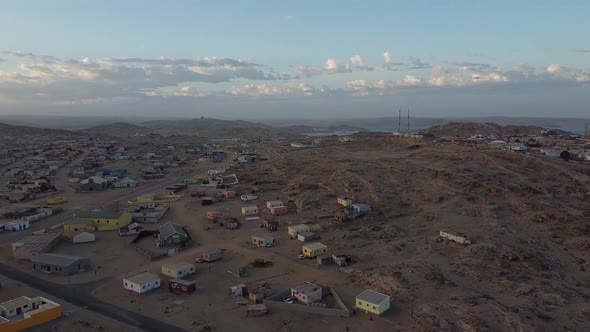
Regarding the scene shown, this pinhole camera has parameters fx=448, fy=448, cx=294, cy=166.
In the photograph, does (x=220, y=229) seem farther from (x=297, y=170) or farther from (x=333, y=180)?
(x=297, y=170)

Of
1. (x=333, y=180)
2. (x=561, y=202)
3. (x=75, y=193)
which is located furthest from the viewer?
(x=75, y=193)

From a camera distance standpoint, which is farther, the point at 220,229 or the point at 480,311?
the point at 220,229

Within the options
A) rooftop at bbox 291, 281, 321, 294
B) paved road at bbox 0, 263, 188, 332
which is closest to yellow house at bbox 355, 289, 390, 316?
rooftop at bbox 291, 281, 321, 294

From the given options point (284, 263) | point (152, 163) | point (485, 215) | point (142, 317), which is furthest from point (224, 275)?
point (152, 163)

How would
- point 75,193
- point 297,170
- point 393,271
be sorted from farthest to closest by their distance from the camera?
1. point 297,170
2. point 75,193
3. point 393,271

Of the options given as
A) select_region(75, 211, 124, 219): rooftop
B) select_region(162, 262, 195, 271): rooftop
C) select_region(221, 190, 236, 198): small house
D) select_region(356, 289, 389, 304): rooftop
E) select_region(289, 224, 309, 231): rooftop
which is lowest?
select_region(356, 289, 389, 304): rooftop

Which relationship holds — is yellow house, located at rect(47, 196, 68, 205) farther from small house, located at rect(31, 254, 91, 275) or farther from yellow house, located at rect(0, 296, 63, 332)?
yellow house, located at rect(0, 296, 63, 332)

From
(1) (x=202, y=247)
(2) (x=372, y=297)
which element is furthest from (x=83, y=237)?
(2) (x=372, y=297)

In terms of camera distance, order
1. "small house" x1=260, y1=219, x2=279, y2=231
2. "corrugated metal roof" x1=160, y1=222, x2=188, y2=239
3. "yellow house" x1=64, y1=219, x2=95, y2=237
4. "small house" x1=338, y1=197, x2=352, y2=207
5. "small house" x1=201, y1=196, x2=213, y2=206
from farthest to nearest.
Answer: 1. "small house" x1=201, y1=196, x2=213, y2=206
2. "small house" x1=338, y1=197, x2=352, y2=207
3. "small house" x1=260, y1=219, x2=279, y2=231
4. "yellow house" x1=64, y1=219, x2=95, y2=237
5. "corrugated metal roof" x1=160, y1=222, x2=188, y2=239
